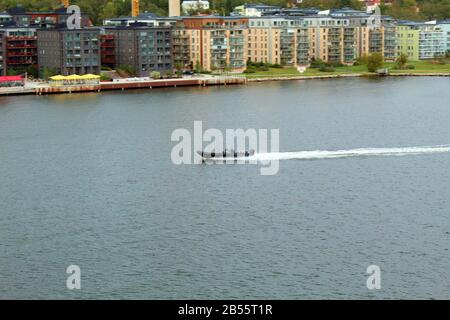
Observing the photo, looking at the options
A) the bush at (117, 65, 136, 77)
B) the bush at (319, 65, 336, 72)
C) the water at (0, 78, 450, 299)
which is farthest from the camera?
the bush at (319, 65, 336, 72)

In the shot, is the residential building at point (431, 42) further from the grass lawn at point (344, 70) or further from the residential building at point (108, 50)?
the residential building at point (108, 50)

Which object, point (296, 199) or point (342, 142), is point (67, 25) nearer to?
point (342, 142)

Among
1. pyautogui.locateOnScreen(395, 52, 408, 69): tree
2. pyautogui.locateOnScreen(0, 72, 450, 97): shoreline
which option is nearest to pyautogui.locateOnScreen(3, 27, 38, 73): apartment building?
pyautogui.locateOnScreen(0, 72, 450, 97): shoreline

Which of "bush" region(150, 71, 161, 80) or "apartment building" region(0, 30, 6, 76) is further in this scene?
"bush" region(150, 71, 161, 80)

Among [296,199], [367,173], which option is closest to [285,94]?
[367,173]

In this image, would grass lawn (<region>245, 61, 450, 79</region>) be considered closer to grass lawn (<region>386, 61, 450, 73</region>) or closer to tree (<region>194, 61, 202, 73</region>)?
grass lawn (<region>386, 61, 450, 73</region>)

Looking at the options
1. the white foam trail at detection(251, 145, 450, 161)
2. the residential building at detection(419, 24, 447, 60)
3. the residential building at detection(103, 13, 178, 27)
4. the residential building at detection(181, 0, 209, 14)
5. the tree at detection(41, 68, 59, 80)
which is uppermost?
the residential building at detection(181, 0, 209, 14)
